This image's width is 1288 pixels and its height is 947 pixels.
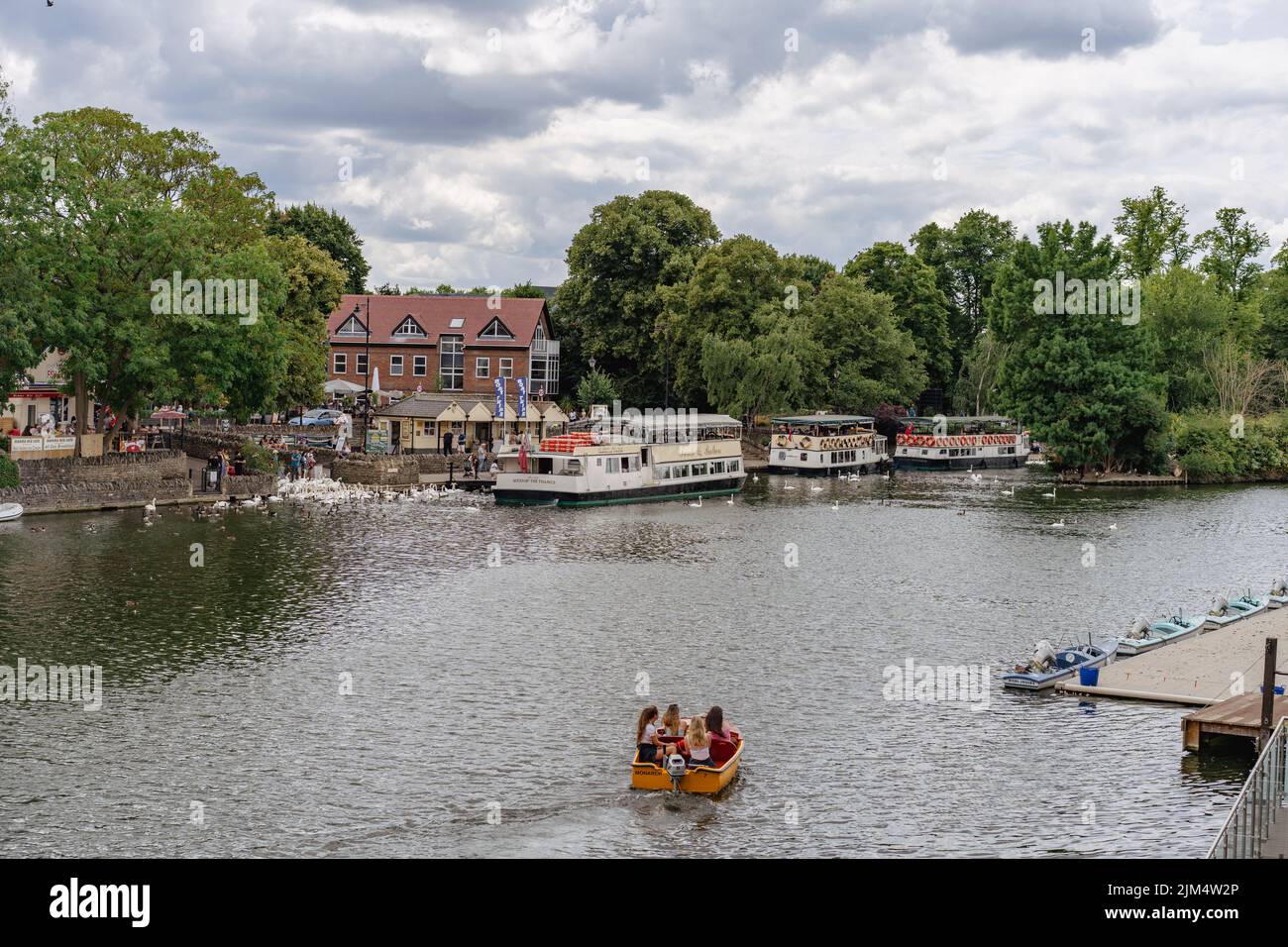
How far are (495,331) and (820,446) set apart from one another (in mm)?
34116

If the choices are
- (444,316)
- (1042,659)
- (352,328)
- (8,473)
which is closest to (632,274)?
(444,316)

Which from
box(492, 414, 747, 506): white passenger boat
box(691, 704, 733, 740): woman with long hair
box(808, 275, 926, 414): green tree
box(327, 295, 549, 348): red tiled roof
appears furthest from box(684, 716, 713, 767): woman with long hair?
box(327, 295, 549, 348): red tiled roof

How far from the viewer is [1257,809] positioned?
1914 cm

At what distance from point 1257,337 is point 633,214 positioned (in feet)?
175

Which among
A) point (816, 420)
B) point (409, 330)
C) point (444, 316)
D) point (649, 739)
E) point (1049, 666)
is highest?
point (444, 316)

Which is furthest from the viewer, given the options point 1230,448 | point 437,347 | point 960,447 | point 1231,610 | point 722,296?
point 437,347

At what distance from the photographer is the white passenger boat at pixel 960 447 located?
106125mm

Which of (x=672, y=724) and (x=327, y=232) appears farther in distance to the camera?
(x=327, y=232)

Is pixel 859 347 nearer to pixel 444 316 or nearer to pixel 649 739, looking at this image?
pixel 444 316

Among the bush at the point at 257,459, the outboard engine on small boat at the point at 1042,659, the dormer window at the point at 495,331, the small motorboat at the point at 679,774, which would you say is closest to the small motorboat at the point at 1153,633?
the outboard engine on small boat at the point at 1042,659

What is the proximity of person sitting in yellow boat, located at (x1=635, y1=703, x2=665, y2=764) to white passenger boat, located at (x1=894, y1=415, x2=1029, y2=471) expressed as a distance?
8313 cm

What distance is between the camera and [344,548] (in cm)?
5306

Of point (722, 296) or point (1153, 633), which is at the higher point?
point (722, 296)

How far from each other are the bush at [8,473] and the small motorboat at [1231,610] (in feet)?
153
